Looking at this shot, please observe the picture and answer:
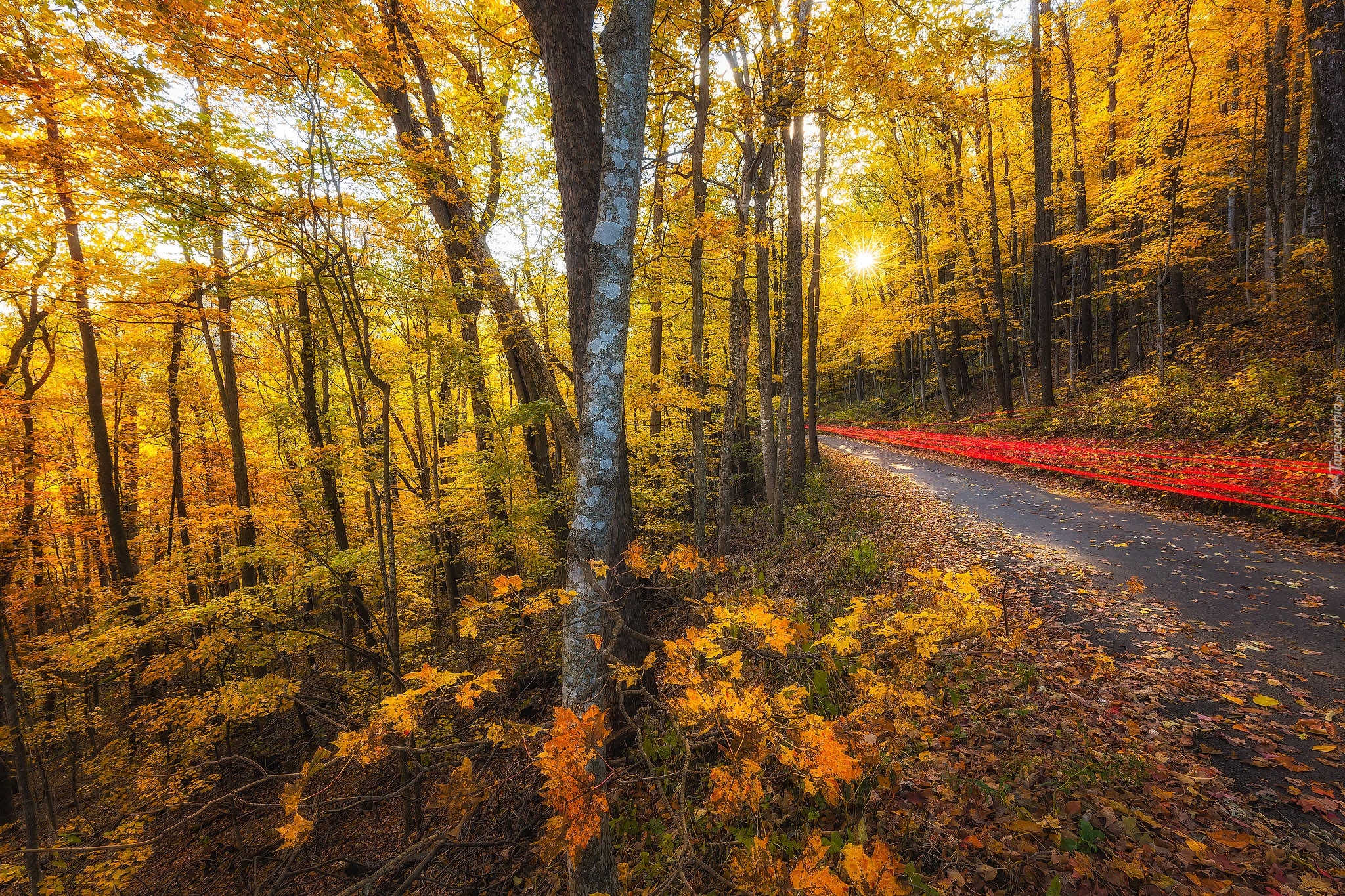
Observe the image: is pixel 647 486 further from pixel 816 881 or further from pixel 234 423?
pixel 816 881

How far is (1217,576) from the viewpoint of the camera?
5309mm

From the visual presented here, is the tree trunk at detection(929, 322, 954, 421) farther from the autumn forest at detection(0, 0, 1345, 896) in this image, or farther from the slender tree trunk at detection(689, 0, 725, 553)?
the slender tree trunk at detection(689, 0, 725, 553)

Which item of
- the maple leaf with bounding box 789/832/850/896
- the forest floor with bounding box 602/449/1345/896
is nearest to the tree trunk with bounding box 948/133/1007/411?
the forest floor with bounding box 602/449/1345/896

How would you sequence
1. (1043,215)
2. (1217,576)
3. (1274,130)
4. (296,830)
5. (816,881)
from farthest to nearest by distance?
(1043,215) < (1274,130) < (1217,576) < (296,830) < (816,881)

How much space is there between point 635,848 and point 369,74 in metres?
8.47

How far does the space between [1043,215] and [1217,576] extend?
14.6 m

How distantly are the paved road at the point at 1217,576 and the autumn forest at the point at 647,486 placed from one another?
0.05 meters

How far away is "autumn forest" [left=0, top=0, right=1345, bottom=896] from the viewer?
270 cm

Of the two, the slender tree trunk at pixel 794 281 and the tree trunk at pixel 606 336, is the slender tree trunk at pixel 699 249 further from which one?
the tree trunk at pixel 606 336

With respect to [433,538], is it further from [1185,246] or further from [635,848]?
[1185,246]

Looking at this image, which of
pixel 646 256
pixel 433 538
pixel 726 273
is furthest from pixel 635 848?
pixel 433 538

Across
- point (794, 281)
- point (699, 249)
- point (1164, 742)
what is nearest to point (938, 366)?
point (794, 281)

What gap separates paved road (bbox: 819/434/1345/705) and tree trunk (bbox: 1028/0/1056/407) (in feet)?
26.7

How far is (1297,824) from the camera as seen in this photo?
8.54 ft
